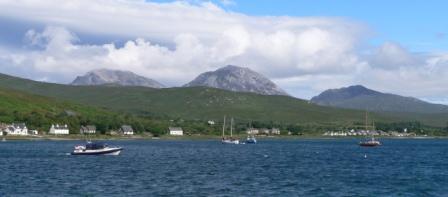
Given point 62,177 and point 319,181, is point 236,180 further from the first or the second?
point 62,177

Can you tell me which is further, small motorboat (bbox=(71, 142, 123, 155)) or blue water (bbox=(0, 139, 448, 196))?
small motorboat (bbox=(71, 142, 123, 155))

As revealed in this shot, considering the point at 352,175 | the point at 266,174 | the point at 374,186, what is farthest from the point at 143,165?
the point at 374,186

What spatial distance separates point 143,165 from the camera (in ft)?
323

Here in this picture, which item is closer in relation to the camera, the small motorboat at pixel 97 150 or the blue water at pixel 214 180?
the blue water at pixel 214 180

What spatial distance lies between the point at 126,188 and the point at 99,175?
1553cm

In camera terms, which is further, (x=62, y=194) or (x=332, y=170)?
(x=332, y=170)

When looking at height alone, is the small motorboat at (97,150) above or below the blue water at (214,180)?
above

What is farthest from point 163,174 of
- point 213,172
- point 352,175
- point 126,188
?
point 352,175

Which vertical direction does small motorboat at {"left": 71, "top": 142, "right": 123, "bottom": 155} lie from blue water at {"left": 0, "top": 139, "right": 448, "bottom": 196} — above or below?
above

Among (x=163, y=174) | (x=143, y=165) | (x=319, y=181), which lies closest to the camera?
(x=319, y=181)

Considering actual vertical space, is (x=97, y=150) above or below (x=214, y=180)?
above

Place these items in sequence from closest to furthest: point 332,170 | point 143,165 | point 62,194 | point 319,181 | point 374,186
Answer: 1. point 62,194
2. point 374,186
3. point 319,181
4. point 332,170
5. point 143,165

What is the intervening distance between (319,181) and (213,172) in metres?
15.9

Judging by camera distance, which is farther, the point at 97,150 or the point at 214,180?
the point at 97,150
